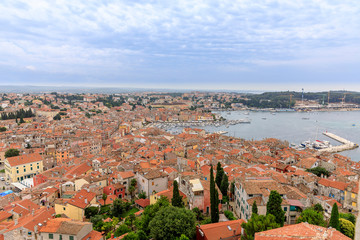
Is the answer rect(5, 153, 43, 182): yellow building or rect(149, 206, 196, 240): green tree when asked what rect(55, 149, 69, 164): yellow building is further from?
rect(149, 206, 196, 240): green tree

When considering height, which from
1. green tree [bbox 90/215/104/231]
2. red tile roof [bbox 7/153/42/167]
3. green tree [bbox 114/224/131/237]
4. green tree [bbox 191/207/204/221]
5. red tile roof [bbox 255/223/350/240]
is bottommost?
red tile roof [bbox 7/153/42/167]

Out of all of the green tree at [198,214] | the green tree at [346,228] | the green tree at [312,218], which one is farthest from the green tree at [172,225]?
the green tree at [346,228]

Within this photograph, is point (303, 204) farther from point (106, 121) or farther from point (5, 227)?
point (106, 121)

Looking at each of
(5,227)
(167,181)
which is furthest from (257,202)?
(5,227)

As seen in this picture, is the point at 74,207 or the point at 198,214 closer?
the point at 198,214

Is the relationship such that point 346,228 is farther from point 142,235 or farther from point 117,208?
point 117,208

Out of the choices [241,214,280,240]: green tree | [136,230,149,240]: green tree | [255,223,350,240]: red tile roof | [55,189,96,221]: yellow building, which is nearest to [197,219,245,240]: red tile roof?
[241,214,280,240]: green tree

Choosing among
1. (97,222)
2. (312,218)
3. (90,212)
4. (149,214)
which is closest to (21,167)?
(90,212)
